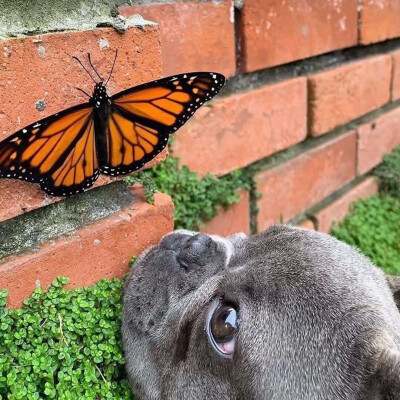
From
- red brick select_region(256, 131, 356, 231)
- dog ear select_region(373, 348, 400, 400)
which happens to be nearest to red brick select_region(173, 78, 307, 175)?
red brick select_region(256, 131, 356, 231)

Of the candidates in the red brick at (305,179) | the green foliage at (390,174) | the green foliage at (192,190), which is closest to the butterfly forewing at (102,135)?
the green foliage at (192,190)

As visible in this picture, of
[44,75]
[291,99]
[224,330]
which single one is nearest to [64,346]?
[224,330]

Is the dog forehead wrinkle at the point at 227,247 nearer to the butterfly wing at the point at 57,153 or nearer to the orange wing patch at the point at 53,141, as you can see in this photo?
the butterfly wing at the point at 57,153

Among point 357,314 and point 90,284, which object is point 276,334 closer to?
point 357,314

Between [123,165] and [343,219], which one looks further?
[343,219]

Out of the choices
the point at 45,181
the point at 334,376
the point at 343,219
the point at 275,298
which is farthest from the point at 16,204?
the point at 343,219

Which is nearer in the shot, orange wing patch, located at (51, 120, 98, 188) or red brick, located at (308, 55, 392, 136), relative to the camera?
orange wing patch, located at (51, 120, 98, 188)

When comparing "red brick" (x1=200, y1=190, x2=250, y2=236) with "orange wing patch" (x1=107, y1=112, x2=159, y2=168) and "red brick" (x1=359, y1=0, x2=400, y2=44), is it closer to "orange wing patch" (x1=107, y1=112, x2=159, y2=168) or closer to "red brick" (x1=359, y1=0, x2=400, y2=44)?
"orange wing patch" (x1=107, y1=112, x2=159, y2=168)

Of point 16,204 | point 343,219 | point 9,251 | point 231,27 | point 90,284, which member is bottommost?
point 343,219
